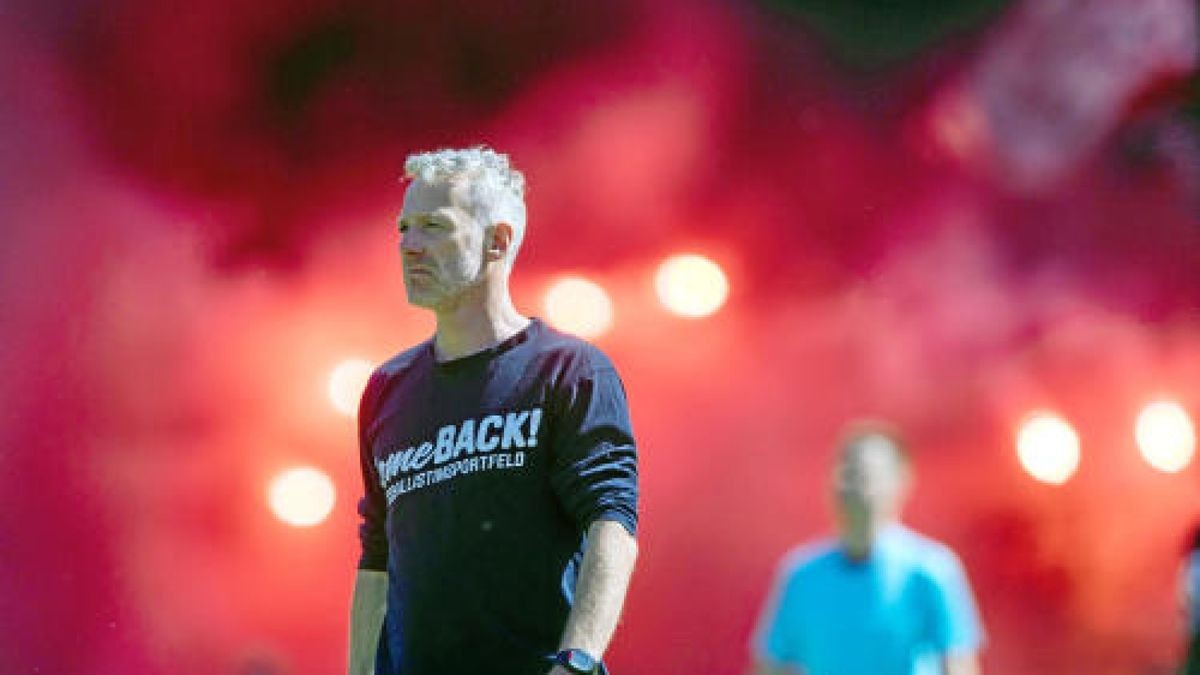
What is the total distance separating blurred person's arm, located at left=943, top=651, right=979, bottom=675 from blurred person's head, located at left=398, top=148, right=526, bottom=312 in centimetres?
200

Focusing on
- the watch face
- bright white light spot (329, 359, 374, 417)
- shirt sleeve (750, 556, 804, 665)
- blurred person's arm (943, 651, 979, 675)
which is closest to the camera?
the watch face

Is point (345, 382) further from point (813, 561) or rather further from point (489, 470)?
point (489, 470)

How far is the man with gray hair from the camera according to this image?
279cm

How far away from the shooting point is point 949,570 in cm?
468

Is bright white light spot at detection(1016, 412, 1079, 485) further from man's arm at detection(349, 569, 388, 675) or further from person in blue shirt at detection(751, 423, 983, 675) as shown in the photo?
man's arm at detection(349, 569, 388, 675)

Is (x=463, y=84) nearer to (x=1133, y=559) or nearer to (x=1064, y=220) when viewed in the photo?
(x=1064, y=220)

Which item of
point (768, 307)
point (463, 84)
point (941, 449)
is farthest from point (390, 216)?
point (941, 449)

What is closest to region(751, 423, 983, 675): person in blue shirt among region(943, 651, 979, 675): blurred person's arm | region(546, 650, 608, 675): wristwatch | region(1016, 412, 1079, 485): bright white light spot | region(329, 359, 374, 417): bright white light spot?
region(943, 651, 979, 675): blurred person's arm

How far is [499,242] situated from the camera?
312cm

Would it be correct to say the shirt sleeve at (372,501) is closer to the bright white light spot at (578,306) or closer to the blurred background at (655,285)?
the blurred background at (655,285)

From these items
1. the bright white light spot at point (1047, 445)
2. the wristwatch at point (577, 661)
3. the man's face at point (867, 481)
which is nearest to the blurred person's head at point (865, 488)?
the man's face at point (867, 481)

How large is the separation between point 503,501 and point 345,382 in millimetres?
6280

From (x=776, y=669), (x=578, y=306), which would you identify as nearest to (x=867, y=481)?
(x=776, y=669)

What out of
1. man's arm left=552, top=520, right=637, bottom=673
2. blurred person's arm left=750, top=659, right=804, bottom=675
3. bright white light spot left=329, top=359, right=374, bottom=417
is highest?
bright white light spot left=329, top=359, right=374, bottom=417
